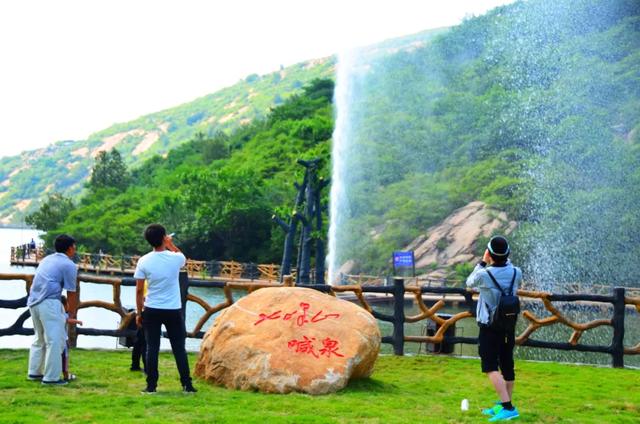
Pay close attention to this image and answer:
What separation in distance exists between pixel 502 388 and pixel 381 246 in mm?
43389

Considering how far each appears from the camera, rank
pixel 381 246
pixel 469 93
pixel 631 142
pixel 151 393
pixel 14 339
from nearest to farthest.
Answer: pixel 151 393, pixel 14 339, pixel 381 246, pixel 631 142, pixel 469 93

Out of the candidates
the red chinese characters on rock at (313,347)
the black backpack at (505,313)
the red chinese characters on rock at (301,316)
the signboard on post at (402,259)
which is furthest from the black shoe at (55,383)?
the signboard on post at (402,259)

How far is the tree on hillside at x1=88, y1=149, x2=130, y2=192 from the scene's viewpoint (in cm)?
9438

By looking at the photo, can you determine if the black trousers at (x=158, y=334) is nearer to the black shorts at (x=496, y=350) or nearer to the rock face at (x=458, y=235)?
the black shorts at (x=496, y=350)

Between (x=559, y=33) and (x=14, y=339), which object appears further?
(x=559, y=33)

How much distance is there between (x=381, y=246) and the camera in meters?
52.1

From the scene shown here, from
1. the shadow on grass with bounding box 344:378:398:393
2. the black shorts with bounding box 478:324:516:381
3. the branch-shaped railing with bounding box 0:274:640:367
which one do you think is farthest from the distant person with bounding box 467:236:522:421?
the branch-shaped railing with bounding box 0:274:640:367

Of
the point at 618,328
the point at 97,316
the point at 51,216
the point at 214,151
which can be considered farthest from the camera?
the point at 214,151

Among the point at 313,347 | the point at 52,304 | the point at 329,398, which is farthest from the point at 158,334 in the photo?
the point at 329,398

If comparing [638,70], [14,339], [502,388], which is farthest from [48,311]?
[638,70]

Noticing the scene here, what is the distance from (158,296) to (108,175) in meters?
88.5

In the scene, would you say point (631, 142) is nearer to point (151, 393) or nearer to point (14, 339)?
point (14, 339)

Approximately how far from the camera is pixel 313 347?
10.1m

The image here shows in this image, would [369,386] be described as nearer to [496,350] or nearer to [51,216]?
[496,350]
